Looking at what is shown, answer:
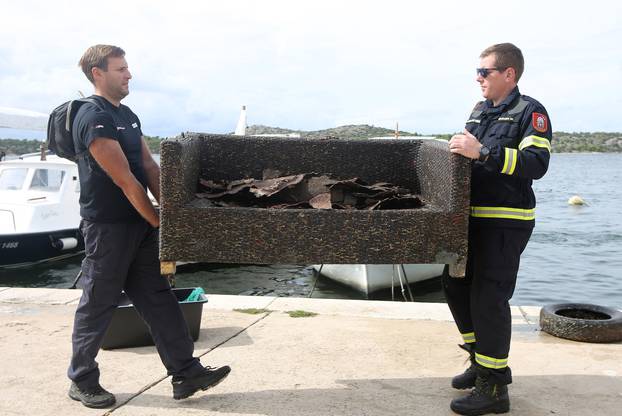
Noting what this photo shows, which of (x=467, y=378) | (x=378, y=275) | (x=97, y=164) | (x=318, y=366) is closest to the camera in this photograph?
(x=97, y=164)

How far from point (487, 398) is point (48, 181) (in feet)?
45.9

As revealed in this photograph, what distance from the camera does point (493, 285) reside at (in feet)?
11.2

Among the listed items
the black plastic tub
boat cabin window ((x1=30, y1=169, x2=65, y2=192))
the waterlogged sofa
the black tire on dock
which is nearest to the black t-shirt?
the waterlogged sofa

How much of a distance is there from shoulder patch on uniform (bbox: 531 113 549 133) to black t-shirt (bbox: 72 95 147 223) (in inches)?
86.5

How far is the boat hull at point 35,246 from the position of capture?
14477 millimetres

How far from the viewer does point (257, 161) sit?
445 cm

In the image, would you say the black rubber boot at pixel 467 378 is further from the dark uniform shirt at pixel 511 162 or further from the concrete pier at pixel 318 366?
the dark uniform shirt at pixel 511 162

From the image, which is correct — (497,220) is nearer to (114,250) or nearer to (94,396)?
(114,250)

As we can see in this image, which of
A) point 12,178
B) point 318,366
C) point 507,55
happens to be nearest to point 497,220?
point 507,55

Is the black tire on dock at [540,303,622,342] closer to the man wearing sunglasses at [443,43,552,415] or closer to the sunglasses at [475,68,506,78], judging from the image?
the man wearing sunglasses at [443,43,552,415]

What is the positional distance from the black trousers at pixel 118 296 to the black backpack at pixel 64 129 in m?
0.42

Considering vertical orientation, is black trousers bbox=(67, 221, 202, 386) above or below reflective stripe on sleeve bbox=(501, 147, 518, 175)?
below

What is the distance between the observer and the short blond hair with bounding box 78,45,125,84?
360cm

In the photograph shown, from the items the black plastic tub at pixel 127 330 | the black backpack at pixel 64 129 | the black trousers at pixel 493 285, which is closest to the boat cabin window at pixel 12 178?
the black plastic tub at pixel 127 330
